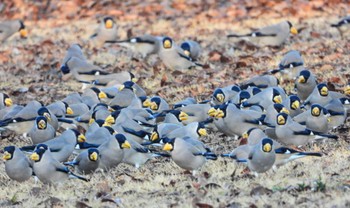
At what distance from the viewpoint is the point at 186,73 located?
51.6 feet

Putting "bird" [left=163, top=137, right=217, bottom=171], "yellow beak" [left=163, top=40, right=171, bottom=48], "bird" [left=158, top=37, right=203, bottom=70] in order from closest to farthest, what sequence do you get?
"bird" [left=163, top=137, right=217, bottom=171] → "bird" [left=158, top=37, right=203, bottom=70] → "yellow beak" [left=163, top=40, right=171, bottom=48]

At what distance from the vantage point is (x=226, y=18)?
20.4 metres

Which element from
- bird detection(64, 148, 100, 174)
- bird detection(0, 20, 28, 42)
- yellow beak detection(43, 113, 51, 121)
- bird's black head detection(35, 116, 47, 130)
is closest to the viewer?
bird detection(64, 148, 100, 174)

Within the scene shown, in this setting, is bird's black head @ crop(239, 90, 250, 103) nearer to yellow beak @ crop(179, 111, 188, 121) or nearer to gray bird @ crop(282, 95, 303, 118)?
gray bird @ crop(282, 95, 303, 118)

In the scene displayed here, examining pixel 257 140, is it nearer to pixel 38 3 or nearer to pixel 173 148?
pixel 173 148

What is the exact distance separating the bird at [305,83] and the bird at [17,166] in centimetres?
434

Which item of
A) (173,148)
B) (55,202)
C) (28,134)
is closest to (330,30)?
(28,134)

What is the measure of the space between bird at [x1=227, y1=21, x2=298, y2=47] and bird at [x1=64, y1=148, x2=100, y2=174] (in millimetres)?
7487

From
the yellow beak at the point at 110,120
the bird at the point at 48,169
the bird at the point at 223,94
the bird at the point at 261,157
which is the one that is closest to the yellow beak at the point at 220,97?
the bird at the point at 223,94

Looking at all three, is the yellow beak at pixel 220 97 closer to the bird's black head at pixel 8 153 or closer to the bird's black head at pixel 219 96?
the bird's black head at pixel 219 96

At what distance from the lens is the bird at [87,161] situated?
396 inches

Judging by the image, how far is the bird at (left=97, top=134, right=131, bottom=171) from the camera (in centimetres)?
1026

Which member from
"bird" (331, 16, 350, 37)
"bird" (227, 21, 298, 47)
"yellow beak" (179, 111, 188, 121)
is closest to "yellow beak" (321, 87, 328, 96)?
"yellow beak" (179, 111, 188, 121)

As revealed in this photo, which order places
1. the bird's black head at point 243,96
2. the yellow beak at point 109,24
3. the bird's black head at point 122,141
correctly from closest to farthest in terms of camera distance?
the bird's black head at point 122,141, the bird's black head at point 243,96, the yellow beak at point 109,24
